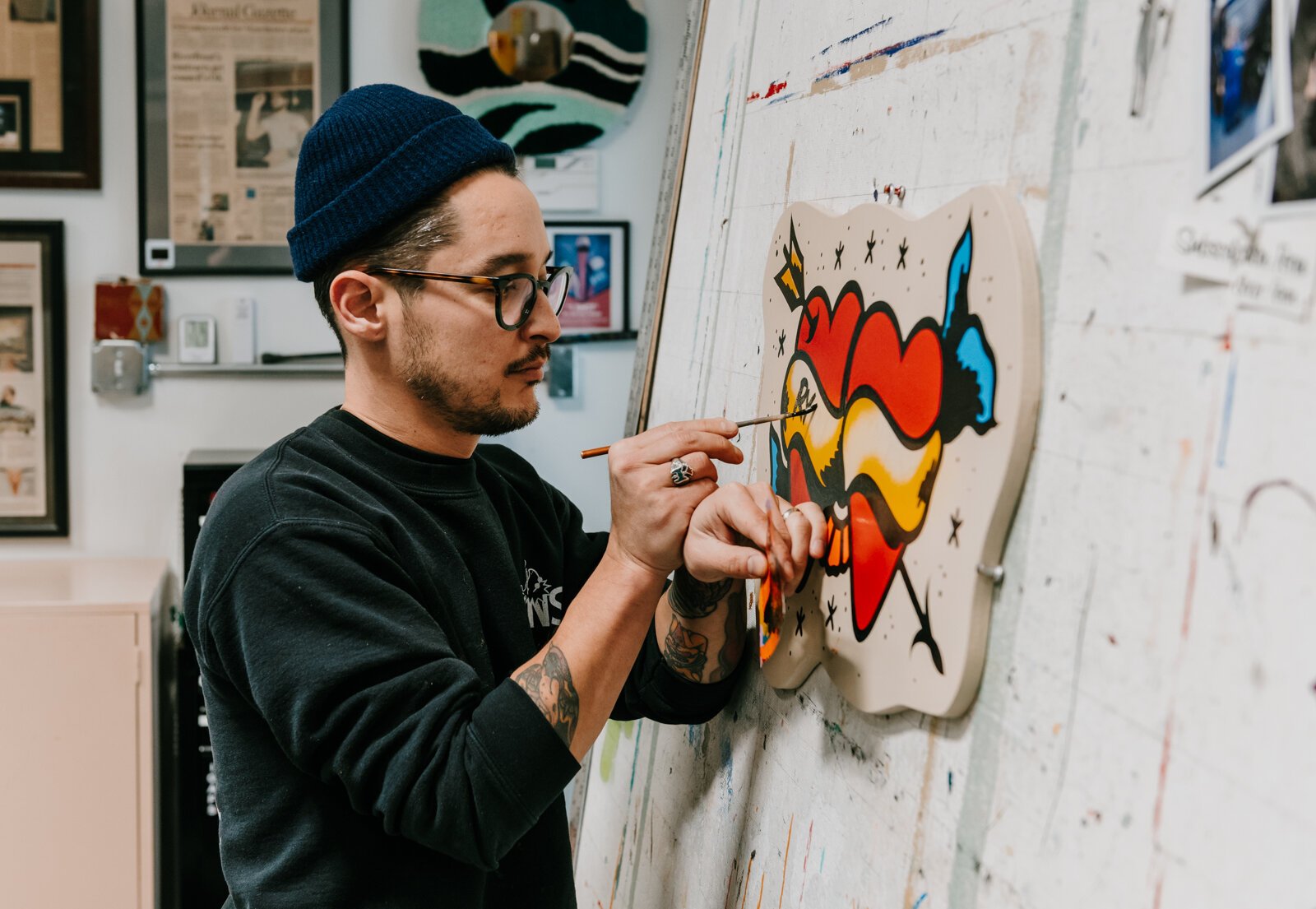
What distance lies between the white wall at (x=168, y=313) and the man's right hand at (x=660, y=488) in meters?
1.63

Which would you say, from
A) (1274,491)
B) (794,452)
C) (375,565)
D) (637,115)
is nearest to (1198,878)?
(1274,491)

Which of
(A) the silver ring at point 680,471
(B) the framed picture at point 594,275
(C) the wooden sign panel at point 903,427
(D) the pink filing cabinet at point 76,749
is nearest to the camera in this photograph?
(C) the wooden sign panel at point 903,427

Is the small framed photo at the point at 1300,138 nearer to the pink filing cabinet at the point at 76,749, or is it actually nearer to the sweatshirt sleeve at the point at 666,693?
the sweatshirt sleeve at the point at 666,693

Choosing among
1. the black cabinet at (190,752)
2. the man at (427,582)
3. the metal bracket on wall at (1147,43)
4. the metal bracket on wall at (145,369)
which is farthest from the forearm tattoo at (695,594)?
the metal bracket on wall at (145,369)

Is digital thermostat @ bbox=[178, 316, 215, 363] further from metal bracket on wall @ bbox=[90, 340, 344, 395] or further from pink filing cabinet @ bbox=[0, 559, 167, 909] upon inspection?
pink filing cabinet @ bbox=[0, 559, 167, 909]

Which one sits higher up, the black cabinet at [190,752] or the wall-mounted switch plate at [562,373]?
the wall-mounted switch plate at [562,373]

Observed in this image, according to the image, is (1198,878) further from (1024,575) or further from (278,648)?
(278,648)

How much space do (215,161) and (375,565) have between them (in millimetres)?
1819

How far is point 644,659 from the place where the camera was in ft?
3.86

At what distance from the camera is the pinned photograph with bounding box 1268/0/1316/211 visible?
0.47 metres

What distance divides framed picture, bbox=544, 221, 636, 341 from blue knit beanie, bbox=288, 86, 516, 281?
4.84 feet

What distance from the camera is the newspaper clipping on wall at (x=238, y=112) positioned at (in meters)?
2.41

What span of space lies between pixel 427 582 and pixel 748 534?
0.98 feet

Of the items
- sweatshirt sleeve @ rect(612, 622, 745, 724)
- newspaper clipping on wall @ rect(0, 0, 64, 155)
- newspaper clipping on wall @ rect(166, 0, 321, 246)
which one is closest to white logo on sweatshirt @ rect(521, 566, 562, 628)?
sweatshirt sleeve @ rect(612, 622, 745, 724)
